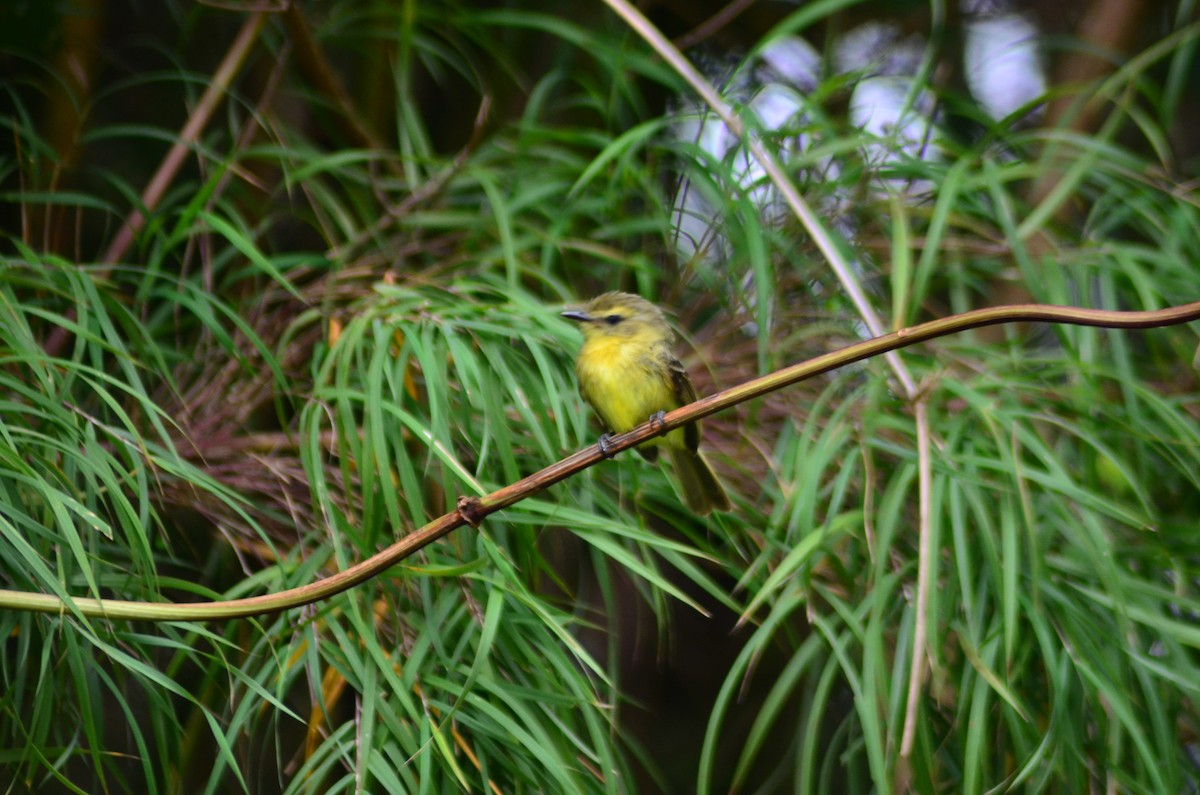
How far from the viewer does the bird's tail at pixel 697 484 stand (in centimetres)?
216

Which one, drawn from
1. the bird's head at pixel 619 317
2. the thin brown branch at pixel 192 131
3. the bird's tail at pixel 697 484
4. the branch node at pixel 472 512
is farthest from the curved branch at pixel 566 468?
the thin brown branch at pixel 192 131

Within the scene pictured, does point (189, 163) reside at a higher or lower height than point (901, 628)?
higher

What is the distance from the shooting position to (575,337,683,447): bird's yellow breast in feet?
7.36

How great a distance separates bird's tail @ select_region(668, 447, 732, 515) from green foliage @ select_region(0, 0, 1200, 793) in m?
0.03

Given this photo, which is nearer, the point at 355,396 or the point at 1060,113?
the point at 355,396

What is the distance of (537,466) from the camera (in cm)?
213

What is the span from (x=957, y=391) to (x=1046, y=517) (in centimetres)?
28

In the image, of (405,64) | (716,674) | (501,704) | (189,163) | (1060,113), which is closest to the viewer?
(501,704)

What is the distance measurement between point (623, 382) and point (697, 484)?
27 centimetres

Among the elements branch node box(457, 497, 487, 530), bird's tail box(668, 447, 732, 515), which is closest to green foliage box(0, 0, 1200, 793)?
bird's tail box(668, 447, 732, 515)

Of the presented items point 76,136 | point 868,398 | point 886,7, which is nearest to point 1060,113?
point 886,7

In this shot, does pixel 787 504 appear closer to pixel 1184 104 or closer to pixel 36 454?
pixel 36 454

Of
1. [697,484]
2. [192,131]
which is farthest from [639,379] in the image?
[192,131]

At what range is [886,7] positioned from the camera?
367 cm
